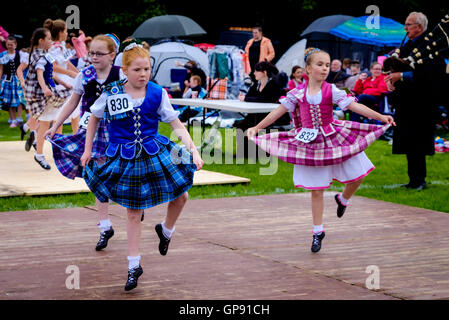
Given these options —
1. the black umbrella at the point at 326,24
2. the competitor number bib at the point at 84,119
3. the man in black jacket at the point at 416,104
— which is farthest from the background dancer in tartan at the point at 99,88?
the black umbrella at the point at 326,24

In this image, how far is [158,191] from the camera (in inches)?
211

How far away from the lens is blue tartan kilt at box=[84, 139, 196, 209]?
5.30 m

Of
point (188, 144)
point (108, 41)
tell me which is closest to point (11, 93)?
point (108, 41)

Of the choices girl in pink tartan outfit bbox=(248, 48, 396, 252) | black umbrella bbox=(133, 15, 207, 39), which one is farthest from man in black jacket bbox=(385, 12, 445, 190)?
black umbrella bbox=(133, 15, 207, 39)

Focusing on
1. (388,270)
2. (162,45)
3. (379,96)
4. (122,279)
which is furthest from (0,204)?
(162,45)

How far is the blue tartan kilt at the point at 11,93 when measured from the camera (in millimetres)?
18766

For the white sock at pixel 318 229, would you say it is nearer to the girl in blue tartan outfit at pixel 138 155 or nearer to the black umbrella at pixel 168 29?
the girl in blue tartan outfit at pixel 138 155

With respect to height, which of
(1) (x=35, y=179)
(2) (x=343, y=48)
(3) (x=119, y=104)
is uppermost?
(3) (x=119, y=104)

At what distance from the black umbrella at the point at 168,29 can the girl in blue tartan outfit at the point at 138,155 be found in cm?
2131

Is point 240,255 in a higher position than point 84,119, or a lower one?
lower

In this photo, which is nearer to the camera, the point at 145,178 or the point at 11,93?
the point at 145,178

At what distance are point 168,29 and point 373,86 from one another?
1219 centimetres

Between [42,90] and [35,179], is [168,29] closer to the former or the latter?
[42,90]

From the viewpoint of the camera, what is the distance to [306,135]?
6.77 metres
